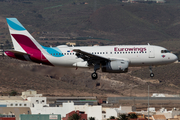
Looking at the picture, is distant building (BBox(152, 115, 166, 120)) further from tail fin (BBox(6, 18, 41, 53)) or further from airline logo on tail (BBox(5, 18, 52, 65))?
tail fin (BBox(6, 18, 41, 53))

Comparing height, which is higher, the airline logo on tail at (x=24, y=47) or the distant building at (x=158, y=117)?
the airline logo on tail at (x=24, y=47)

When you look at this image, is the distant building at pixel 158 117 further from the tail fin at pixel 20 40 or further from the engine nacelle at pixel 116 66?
the tail fin at pixel 20 40

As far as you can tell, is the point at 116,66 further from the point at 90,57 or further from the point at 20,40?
the point at 20,40

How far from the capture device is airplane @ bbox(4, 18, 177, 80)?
69.1 metres

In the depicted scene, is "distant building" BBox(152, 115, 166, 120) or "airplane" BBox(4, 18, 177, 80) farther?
"distant building" BBox(152, 115, 166, 120)

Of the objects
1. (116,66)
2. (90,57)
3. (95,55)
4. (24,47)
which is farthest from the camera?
(24,47)

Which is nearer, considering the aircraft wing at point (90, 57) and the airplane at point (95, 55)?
the aircraft wing at point (90, 57)

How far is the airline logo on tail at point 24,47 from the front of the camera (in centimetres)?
7106

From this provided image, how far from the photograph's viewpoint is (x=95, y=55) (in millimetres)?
67562

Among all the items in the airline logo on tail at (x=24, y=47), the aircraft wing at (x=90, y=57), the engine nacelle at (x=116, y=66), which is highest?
the airline logo on tail at (x=24, y=47)

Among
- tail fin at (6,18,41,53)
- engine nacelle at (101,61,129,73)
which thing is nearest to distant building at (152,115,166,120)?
engine nacelle at (101,61,129,73)

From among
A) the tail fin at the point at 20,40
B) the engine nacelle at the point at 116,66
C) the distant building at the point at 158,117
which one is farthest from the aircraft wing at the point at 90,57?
the distant building at the point at 158,117

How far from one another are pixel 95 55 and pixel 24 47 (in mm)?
12416

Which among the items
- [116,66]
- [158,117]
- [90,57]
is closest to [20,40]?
[90,57]
